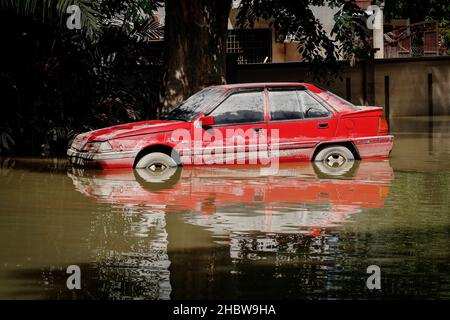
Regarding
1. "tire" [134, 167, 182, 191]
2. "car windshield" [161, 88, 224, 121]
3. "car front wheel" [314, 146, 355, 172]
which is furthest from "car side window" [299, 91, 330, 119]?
"tire" [134, 167, 182, 191]

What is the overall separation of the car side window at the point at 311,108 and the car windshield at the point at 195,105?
130 centimetres

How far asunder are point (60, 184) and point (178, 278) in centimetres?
714

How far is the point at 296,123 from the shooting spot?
56.6ft

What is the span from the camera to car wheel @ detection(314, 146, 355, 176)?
57.2ft

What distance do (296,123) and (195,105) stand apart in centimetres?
159

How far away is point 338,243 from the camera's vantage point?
1005 cm

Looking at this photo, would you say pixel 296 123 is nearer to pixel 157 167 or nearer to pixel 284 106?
pixel 284 106

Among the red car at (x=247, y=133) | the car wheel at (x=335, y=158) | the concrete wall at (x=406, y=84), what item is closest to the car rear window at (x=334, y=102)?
the red car at (x=247, y=133)

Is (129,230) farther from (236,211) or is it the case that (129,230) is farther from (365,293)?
(365,293)

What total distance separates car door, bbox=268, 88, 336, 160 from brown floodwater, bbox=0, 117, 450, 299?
44cm

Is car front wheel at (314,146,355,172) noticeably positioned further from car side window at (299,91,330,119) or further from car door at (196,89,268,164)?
car door at (196,89,268,164)

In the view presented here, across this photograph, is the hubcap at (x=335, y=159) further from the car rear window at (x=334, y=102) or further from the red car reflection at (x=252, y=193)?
the car rear window at (x=334, y=102)

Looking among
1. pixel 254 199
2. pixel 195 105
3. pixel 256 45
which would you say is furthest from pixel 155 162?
pixel 256 45

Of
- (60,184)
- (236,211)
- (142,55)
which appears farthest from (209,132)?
(142,55)
